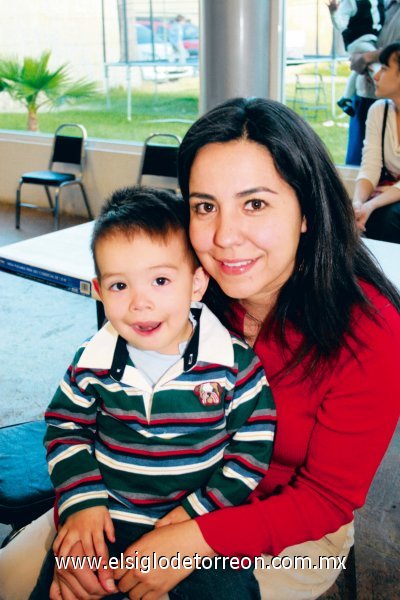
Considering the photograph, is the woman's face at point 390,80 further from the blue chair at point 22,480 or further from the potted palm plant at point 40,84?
the potted palm plant at point 40,84

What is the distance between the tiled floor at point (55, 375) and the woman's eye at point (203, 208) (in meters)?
→ 1.39

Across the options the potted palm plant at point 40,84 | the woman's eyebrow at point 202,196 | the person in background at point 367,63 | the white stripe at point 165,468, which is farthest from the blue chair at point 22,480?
the potted palm plant at point 40,84

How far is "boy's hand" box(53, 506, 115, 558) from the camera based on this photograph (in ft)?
3.91

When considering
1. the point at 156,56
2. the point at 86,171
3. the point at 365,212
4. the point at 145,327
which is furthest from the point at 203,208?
the point at 86,171

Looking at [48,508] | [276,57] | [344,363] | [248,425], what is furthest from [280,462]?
[276,57]

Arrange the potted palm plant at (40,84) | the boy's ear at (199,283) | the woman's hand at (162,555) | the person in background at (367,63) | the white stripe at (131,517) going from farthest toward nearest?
the potted palm plant at (40,84)
the person in background at (367,63)
the boy's ear at (199,283)
the white stripe at (131,517)
the woman's hand at (162,555)

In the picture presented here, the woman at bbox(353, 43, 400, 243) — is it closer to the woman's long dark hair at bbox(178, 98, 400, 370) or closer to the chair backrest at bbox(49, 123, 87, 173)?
the woman's long dark hair at bbox(178, 98, 400, 370)

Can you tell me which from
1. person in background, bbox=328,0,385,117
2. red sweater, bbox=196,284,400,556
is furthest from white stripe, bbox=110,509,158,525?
person in background, bbox=328,0,385,117

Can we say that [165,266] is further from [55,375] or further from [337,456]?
[55,375]

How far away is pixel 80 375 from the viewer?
128 cm

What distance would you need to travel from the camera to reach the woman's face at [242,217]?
3.91 feet

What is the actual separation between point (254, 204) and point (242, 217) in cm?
3

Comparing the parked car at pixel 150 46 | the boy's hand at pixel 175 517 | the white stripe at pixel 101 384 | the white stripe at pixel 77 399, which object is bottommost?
the boy's hand at pixel 175 517

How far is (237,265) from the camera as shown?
1.26 m
